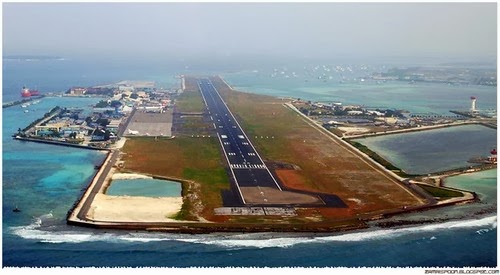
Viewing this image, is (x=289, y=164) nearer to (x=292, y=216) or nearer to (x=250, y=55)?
(x=292, y=216)

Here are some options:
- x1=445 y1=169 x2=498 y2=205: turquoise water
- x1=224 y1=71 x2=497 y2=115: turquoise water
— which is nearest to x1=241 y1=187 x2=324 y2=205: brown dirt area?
x1=445 y1=169 x2=498 y2=205: turquoise water

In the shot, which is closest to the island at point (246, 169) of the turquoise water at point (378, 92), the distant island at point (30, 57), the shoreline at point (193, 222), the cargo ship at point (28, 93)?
the shoreline at point (193, 222)

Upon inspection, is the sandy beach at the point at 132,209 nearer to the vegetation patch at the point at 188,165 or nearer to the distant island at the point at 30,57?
the vegetation patch at the point at 188,165

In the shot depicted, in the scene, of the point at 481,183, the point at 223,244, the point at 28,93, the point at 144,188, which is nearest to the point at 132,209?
the point at 144,188

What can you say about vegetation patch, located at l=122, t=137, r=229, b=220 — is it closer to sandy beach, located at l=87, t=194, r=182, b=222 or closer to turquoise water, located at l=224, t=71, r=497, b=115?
sandy beach, located at l=87, t=194, r=182, b=222

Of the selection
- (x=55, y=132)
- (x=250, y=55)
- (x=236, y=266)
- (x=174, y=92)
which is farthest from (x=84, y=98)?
(x=250, y=55)
